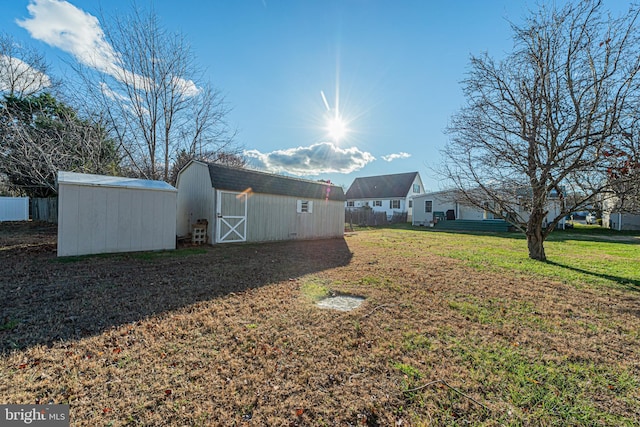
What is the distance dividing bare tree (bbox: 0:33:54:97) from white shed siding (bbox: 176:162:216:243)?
11.1 m

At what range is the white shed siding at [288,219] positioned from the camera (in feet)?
36.3

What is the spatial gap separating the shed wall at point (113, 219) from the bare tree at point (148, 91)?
21.7ft

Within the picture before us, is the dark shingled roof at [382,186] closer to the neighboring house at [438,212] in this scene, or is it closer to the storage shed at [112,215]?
the neighboring house at [438,212]

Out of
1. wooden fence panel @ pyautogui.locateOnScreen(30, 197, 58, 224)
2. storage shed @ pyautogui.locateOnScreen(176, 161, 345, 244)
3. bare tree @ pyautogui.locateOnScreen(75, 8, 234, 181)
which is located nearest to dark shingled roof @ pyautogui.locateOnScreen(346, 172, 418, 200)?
storage shed @ pyautogui.locateOnScreen(176, 161, 345, 244)

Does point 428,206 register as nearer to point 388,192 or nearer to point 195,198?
point 388,192

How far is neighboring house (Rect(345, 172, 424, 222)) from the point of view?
31.1m

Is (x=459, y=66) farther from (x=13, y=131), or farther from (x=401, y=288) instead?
(x=13, y=131)

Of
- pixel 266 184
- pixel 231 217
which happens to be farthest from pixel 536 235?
pixel 231 217

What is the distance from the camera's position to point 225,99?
627 inches

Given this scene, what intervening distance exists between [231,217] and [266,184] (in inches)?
84.5

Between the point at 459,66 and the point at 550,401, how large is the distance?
8914mm

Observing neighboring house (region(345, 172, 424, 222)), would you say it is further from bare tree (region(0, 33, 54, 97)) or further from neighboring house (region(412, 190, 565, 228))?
bare tree (region(0, 33, 54, 97))

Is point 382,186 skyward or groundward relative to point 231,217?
skyward

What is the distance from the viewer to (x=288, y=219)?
12258 millimetres
